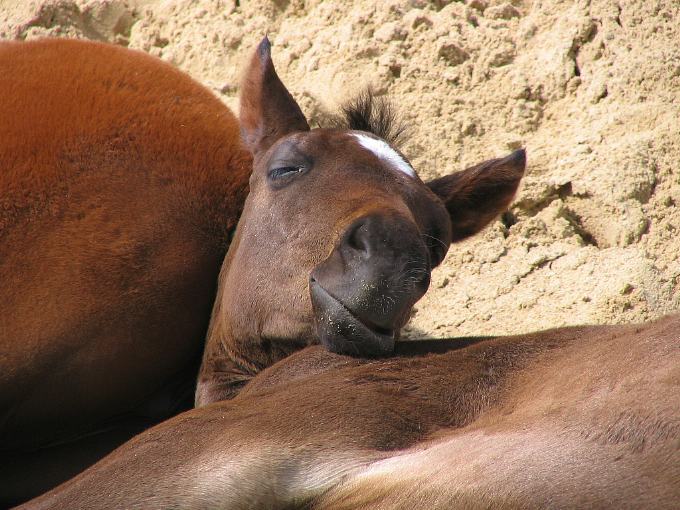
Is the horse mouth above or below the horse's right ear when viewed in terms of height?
below

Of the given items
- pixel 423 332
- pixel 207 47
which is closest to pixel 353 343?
pixel 423 332

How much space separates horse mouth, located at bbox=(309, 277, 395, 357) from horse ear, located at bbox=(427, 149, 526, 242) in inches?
38.5

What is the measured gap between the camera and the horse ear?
4.12 meters

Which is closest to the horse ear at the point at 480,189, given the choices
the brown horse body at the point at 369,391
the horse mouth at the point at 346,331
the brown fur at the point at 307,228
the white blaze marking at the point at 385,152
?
the brown fur at the point at 307,228

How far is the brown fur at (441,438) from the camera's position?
2385mm

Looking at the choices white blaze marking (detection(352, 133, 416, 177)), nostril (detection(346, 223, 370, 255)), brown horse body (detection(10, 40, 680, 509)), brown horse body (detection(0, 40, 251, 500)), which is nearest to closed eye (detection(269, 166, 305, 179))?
brown horse body (detection(10, 40, 680, 509))

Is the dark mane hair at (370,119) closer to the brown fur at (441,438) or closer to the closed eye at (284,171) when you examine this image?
the closed eye at (284,171)

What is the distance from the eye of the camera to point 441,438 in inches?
110

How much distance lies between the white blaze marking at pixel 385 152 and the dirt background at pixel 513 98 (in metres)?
0.65

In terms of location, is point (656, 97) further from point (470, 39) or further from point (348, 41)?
point (348, 41)

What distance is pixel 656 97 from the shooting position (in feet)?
17.3

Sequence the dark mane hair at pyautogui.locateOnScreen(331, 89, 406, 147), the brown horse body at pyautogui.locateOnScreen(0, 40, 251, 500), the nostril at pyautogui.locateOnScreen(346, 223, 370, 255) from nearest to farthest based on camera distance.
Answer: the nostril at pyautogui.locateOnScreen(346, 223, 370, 255) → the brown horse body at pyautogui.locateOnScreen(0, 40, 251, 500) → the dark mane hair at pyautogui.locateOnScreen(331, 89, 406, 147)

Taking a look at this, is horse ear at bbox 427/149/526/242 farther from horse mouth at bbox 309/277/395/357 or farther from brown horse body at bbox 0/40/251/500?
horse mouth at bbox 309/277/395/357

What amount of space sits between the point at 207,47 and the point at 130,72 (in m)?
2.00
